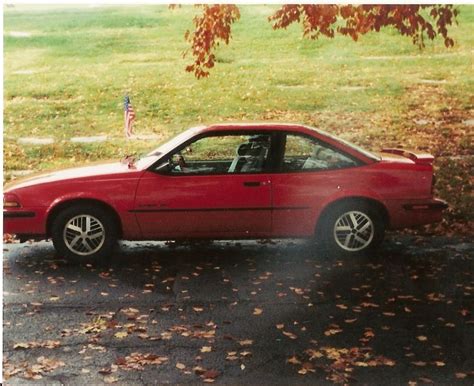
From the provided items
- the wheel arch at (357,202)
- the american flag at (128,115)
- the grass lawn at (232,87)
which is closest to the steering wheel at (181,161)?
the grass lawn at (232,87)

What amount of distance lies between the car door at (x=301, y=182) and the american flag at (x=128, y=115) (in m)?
2.50

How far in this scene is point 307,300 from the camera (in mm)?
6395

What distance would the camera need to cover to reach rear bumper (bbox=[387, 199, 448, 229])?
7.43 metres

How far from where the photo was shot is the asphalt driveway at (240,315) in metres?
5.05

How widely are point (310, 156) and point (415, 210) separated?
1.11 metres

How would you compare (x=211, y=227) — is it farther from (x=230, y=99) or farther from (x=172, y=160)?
(x=230, y=99)

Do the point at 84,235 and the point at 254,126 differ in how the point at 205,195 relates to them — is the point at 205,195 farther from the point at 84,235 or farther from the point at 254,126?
the point at 84,235

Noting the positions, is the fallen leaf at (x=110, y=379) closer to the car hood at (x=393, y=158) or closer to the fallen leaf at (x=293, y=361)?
the fallen leaf at (x=293, y=361)

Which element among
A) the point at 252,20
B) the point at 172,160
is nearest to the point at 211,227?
the point at 172,160

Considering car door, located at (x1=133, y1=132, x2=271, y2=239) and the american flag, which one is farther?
the american flag

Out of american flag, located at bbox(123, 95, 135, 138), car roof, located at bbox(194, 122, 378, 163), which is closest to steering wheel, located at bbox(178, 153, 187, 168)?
car roof, located at bbox(194, 122, 378, 163)

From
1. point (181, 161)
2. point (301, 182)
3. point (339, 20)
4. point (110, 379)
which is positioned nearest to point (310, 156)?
point (301, 182)

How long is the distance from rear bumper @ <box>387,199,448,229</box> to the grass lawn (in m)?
1.52

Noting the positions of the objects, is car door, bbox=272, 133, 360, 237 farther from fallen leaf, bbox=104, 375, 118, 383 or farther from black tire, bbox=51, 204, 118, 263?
fallen leaf, bbox=104, 375, 118, 383
